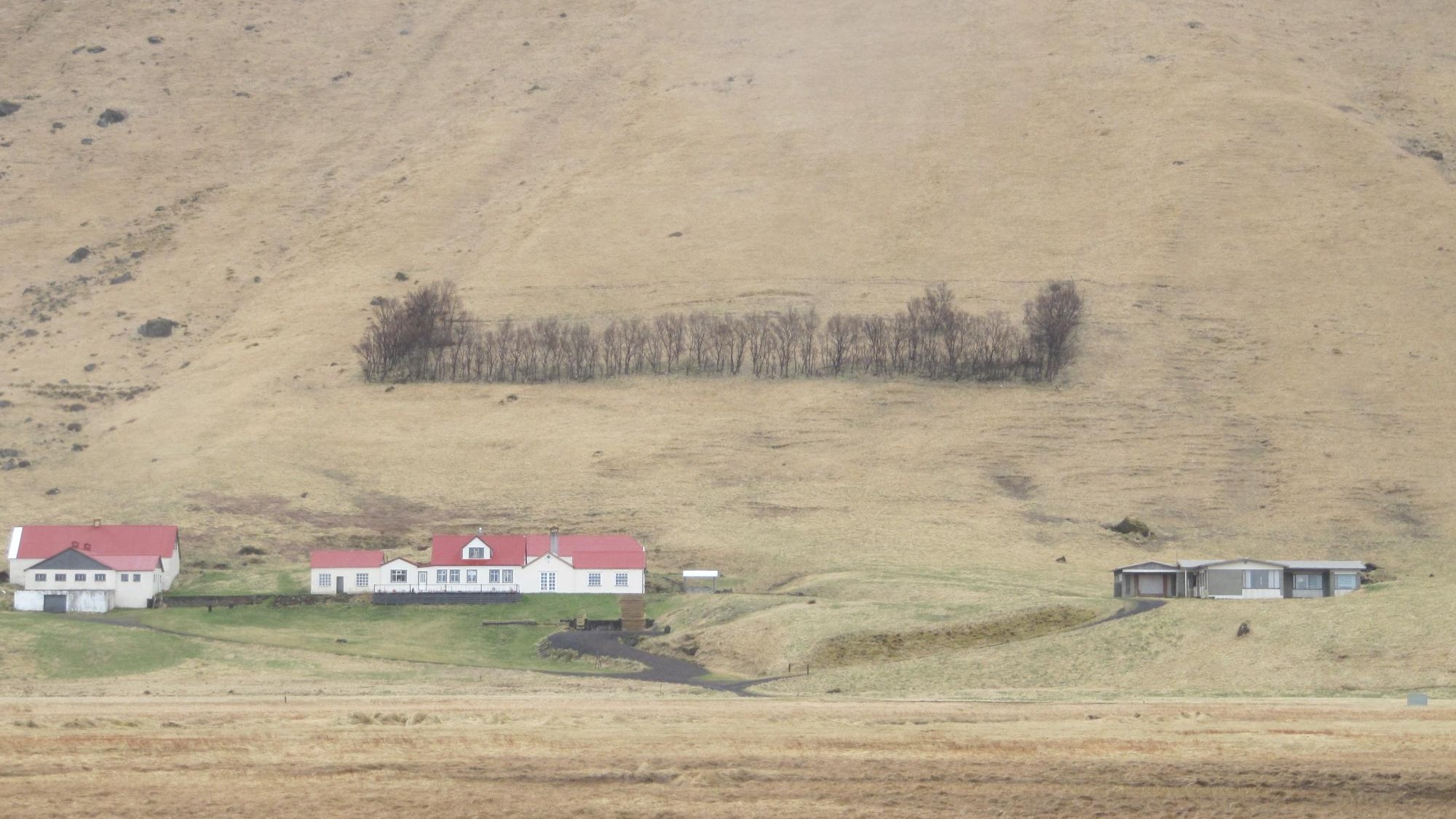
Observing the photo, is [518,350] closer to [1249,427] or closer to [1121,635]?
[1249,427]

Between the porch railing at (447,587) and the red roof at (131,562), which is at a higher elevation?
the red roof at (131,562)

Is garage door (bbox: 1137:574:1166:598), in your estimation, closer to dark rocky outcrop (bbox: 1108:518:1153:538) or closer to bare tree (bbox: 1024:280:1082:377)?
dark rocky outcrop (bbox: 1108:518:1153:538)

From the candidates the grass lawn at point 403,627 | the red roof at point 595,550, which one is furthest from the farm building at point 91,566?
the red roof at point 595,550

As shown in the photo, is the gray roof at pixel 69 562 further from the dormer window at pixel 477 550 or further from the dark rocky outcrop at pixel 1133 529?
the dark rocky outcrop at pixel 1133 529

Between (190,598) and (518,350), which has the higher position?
(518,350)

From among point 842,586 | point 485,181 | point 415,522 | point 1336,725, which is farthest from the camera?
point 485,181

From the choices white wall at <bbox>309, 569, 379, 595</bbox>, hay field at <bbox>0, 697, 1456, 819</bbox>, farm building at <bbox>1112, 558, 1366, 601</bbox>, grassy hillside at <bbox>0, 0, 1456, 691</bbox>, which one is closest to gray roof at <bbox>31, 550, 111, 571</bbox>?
grassy hillside at <bbox>0, 0, 1456, 691</bbox>

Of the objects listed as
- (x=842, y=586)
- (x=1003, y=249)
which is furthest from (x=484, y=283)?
(x=842, y=586)
